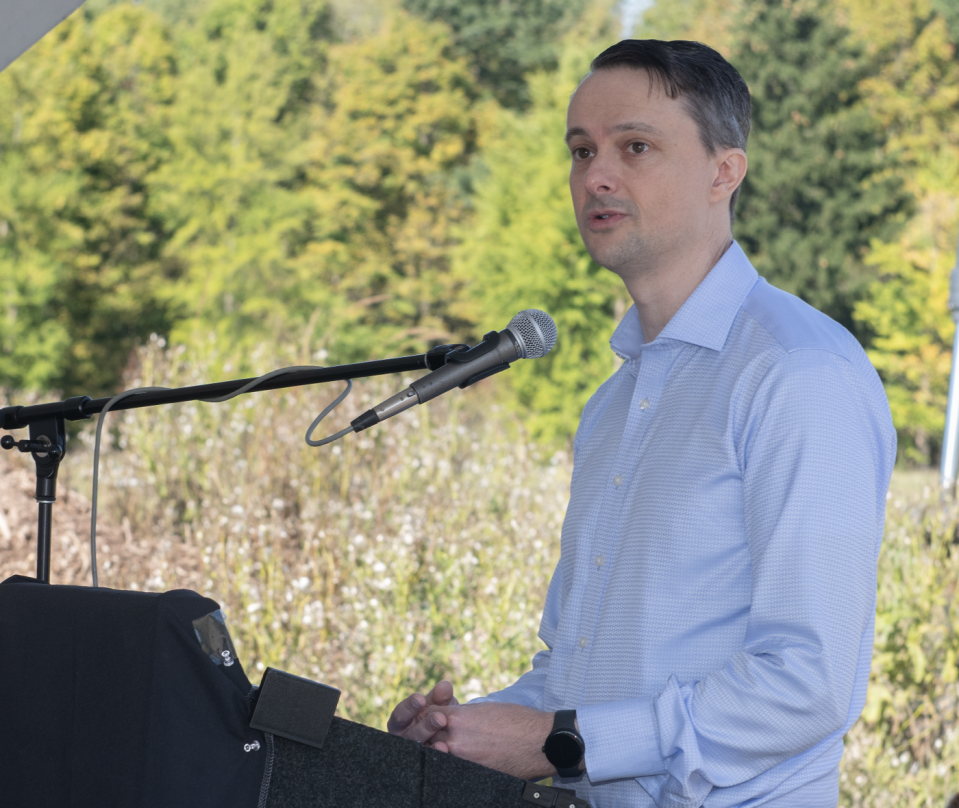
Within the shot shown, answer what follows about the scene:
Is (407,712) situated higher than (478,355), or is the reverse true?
(478,355)

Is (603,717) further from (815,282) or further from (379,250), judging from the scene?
(815,282)

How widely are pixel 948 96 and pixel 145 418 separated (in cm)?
1916

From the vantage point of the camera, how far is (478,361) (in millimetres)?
1475

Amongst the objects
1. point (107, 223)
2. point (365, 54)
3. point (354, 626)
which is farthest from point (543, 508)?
point (365, 54)

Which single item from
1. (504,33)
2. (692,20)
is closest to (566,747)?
(504,33)

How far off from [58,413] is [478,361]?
2.56 feet

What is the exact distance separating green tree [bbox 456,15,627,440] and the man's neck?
1137 centimetres

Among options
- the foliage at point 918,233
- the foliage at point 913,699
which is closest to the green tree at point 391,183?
the foliage at point 918,233

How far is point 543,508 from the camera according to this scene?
18.1ft

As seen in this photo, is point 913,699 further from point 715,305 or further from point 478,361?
point 478,361

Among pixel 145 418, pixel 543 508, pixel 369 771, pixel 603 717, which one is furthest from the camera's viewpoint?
pixel 145 418

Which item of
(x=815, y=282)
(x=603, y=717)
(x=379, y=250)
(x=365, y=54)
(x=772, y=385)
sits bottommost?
(x=603, y=717)

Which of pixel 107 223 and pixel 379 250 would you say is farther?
pixel 379 250

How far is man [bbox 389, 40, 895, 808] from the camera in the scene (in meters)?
1.28
